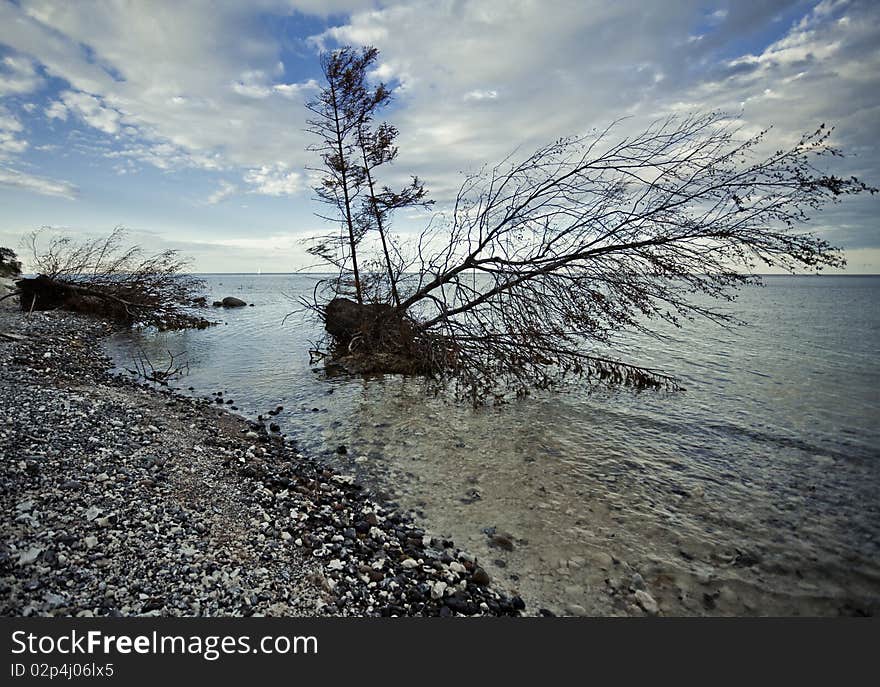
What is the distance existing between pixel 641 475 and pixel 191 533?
5.88 meters

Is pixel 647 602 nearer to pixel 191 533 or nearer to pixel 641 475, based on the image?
pixel 641 475

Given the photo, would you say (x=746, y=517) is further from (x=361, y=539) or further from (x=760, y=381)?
(x=760, y=381)

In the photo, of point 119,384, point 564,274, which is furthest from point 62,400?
point 564,274

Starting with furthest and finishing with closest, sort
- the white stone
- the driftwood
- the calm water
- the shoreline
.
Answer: the driftwood
the calm water
the white stone
the shoreline

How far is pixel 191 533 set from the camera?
4.12 metres

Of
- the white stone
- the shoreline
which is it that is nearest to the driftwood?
the shoreline

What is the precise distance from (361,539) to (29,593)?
2.60m

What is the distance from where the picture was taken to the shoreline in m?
3.30

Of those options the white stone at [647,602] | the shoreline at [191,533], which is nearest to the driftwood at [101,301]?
the shoreline at [191,533]

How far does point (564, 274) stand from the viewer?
10.4 m

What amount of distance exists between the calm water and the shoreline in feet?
2.41

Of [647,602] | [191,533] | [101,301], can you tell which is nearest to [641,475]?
[647,602]

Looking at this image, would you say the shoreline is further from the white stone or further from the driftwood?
the driftwood

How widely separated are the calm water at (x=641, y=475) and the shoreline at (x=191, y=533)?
734 mm
